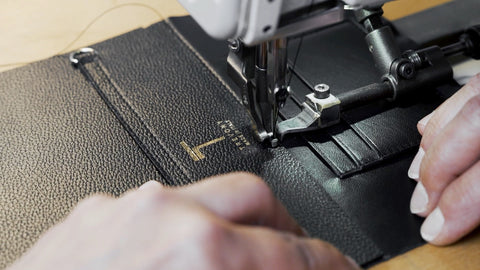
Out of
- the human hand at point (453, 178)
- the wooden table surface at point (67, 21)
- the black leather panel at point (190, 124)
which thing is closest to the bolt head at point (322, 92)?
the black leather panel at point (190, 124)

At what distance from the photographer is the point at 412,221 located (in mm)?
959

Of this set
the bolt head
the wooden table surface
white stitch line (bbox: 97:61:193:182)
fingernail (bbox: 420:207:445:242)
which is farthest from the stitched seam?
fingernail (bbox: 420:207:445:242)

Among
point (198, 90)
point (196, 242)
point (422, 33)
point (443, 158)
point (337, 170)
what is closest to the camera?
point (196, 242)

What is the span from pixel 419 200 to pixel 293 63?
1.38 feet

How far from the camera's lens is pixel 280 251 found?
0.61 meters

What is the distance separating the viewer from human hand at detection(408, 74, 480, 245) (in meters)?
0.88

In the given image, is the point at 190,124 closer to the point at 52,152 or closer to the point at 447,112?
the point at 52,152

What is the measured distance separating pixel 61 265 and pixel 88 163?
1.55ft

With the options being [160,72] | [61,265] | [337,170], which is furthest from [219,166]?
[61,265]

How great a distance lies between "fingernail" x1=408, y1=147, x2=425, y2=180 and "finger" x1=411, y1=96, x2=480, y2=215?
3.0 inches

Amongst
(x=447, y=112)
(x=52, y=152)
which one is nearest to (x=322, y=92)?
(x=447, y=112)

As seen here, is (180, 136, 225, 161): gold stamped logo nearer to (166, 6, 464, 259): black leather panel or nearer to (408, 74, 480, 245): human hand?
(166, 6, 464, 259): black leather panel

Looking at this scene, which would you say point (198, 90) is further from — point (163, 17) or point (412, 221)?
point (412, 221)

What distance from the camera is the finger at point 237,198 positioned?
0.65 m
